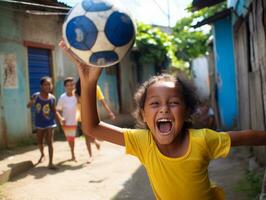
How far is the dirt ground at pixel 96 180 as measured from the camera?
17.7 feet

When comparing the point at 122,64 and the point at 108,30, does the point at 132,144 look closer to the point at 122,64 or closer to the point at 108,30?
the point at 108,30

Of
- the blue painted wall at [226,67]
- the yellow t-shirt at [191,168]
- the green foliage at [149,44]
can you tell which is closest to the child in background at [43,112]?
the yellow t-shirt at [191,168]

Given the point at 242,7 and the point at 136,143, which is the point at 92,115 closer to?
the point at 136,143

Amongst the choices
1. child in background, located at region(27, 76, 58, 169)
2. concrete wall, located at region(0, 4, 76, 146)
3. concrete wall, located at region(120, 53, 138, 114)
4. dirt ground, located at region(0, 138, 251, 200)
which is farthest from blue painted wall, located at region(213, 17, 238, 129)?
child in background, located at region(27, 76, 58, 169)

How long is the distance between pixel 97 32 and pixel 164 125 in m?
0.80

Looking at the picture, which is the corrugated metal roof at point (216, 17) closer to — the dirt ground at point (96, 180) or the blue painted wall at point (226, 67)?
the blue painted wall at point (226, 67)

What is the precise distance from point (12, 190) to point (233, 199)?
9.66 feet

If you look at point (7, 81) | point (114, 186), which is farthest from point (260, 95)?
point (7, 81)

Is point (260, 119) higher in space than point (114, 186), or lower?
higher

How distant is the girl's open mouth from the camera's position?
90.7 inches

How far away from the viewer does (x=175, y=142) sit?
8.07 feet

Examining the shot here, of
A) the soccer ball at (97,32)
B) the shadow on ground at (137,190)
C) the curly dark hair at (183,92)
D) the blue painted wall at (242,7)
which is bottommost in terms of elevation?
the shadow on ground at (137,190)

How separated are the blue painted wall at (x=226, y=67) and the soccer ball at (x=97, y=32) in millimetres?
8737

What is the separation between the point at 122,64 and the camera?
1521 cm
